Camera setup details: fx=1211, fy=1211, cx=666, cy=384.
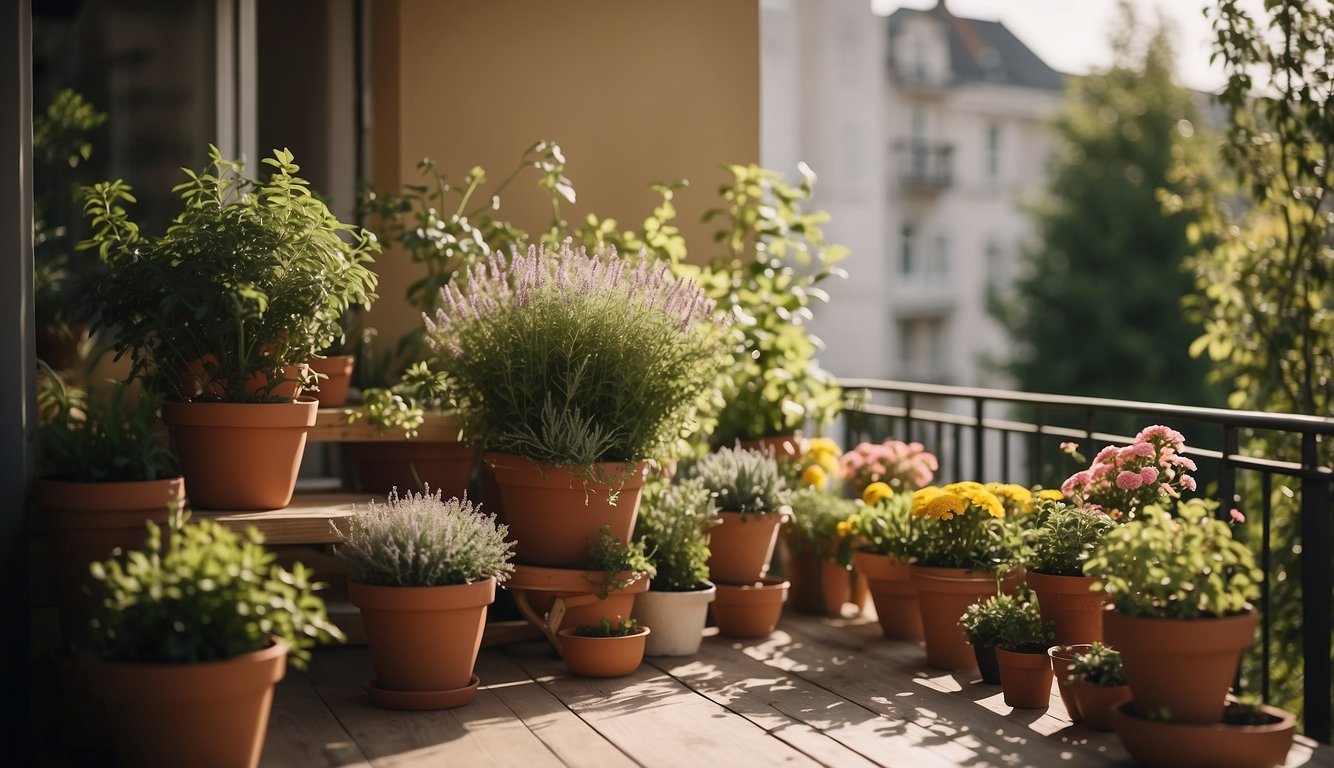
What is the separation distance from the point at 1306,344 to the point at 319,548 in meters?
3.79

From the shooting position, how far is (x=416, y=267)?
167 inches

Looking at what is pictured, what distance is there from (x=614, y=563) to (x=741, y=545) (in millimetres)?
673

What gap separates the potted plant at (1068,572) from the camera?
3.06m

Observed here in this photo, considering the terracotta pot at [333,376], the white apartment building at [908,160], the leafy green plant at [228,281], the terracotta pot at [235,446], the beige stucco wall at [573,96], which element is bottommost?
the terracotta pot at [235,446]

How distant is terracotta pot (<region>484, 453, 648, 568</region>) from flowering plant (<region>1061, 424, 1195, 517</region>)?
1.17 meters

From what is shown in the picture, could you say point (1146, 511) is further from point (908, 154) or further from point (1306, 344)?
point (908, 154)

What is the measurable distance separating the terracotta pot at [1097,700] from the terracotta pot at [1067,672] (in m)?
0.01

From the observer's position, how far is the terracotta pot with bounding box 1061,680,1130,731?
277 cm

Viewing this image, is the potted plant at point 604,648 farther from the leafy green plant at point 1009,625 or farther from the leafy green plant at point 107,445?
the leafy green plant at point 107,445

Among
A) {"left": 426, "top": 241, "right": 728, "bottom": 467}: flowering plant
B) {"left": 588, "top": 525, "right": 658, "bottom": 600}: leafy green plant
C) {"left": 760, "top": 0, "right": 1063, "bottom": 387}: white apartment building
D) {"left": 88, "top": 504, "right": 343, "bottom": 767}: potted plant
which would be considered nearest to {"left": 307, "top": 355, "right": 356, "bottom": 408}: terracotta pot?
{"left": 426, "top": 241, "right": 728, "bottom": 467}: flowering plant

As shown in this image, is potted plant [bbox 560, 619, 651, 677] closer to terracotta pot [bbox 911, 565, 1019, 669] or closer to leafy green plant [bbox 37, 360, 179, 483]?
terracotta pot [bbox 911, 565, 1019, 669]

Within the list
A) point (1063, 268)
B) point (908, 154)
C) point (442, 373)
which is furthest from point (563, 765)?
point (908, 154)

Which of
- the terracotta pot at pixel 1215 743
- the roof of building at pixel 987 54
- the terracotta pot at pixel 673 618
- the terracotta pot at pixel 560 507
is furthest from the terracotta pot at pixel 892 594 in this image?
the roof of building at pixel 987 54

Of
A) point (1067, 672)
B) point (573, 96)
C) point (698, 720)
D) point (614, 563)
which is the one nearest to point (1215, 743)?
point (1067, 672)
